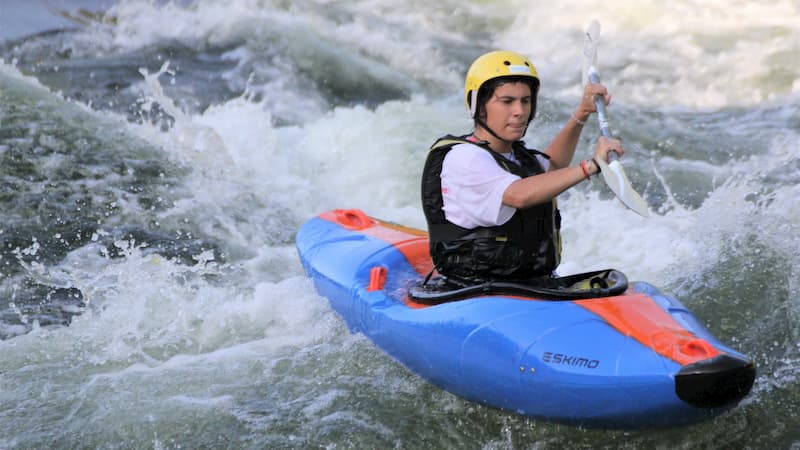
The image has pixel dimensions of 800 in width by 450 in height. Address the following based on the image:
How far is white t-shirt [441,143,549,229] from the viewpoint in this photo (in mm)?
3299

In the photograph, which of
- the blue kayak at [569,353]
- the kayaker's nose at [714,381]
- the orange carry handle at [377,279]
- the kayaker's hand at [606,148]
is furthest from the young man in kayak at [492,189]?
the kayaker's nose at [714,381]

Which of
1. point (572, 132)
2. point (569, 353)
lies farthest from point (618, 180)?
point (572, 132)

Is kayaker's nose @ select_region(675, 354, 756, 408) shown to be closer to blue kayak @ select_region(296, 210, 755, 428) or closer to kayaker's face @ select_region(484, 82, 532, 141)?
blue kayak @ select_region(296, 210, 755, 428)

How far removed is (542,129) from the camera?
7906mm

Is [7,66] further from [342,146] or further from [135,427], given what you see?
[135,427]

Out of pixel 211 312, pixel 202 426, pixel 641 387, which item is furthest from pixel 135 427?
pixel 641 387

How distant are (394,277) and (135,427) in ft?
4.20

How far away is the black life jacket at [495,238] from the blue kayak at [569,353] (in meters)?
0.13

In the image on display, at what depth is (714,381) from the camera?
8.89ft

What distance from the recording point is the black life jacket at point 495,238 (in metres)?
3.43

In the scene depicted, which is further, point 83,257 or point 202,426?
point 83,257

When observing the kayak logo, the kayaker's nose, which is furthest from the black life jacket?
the kayaker's nose

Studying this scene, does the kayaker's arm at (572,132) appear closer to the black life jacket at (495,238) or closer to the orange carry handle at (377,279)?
the black life jacket at (495,238)

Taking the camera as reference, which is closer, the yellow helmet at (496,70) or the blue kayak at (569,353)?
the blue kayak at (569,353)
